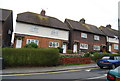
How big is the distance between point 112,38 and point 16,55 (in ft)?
101

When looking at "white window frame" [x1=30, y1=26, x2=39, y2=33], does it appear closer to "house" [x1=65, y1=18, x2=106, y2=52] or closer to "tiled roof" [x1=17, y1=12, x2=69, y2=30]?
"tiled roof" [x1=17, y1=12, x2=69, y2=30]

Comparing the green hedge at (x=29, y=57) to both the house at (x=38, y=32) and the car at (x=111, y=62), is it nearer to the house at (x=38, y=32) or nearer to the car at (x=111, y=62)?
the car at (x=111, y=62)

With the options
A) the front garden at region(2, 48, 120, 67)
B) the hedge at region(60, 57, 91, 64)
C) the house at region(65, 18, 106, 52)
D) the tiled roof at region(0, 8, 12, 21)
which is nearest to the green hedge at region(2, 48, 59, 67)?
the front garden at region(2, 48, 120, 67)

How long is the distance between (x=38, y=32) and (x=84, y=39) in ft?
40.1

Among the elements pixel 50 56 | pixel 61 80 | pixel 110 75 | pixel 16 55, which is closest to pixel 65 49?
pixel 50 56

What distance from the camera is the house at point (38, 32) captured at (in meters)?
18.8

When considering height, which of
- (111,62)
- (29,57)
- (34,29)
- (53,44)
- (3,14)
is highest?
(3,14)

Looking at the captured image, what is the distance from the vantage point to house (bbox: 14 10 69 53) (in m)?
18.8

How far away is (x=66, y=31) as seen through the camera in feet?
78.0

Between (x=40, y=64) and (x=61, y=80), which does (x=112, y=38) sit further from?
(x=61, y=80)

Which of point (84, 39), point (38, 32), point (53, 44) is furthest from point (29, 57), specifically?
point (84, 39)

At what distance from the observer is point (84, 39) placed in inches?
1018

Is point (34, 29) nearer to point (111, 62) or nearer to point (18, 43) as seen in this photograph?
point (18, 43)

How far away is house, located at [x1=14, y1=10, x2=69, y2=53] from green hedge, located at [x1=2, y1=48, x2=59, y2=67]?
883 cm
